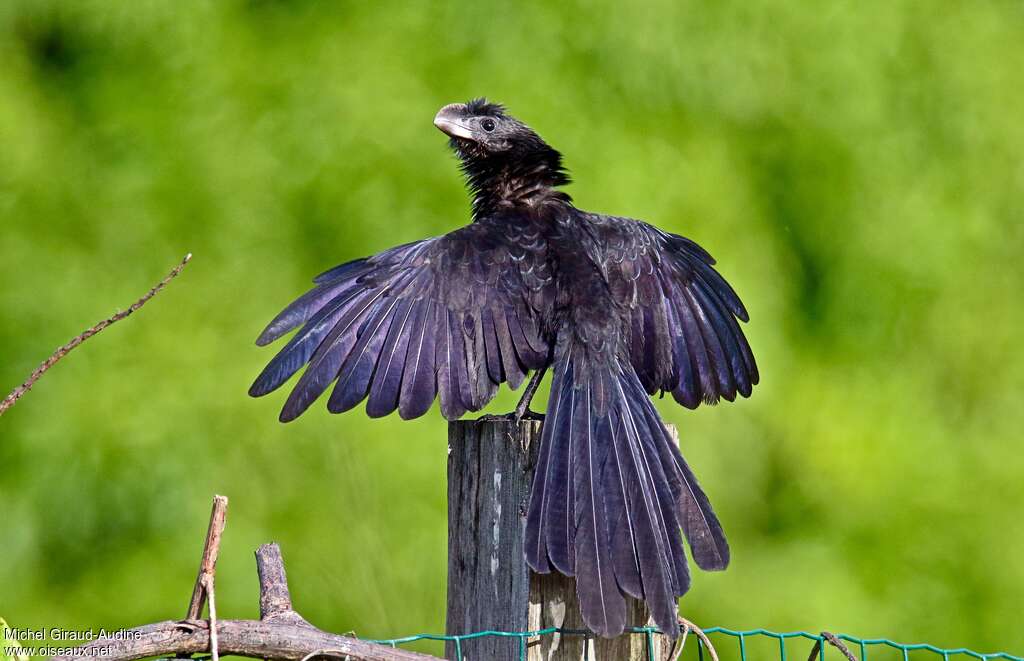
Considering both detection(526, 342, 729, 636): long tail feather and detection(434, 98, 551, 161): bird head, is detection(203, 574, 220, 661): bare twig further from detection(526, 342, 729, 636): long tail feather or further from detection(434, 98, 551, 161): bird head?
detection(434, 98, 551, 161): bird head

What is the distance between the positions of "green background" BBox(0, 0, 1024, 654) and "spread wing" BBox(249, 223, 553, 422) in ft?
4.05

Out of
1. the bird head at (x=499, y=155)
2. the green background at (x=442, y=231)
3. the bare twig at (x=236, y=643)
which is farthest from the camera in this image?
the green background at (x=442, y=231)

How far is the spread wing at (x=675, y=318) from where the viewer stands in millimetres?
3881

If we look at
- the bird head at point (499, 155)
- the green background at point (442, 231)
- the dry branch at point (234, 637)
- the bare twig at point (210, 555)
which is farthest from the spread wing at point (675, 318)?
the bare twig at point (210, 555)

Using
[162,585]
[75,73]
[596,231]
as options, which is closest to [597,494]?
[596,231]

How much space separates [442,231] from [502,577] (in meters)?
2.66

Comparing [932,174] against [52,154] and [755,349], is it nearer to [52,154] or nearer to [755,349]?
[755,349]

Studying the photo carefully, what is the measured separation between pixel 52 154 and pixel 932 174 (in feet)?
12.7

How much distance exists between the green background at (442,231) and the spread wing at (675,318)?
3.70 ft

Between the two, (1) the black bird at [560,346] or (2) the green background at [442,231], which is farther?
(2) the green background at [442,231]

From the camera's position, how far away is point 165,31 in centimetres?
511

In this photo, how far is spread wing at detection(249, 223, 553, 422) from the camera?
10.9ft

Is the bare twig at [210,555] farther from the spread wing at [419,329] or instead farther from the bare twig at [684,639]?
the spread wing at [419,329]

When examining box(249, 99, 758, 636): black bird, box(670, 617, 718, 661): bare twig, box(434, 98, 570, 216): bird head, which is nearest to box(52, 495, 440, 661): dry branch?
box(249, 99, 758, 636): black bird
